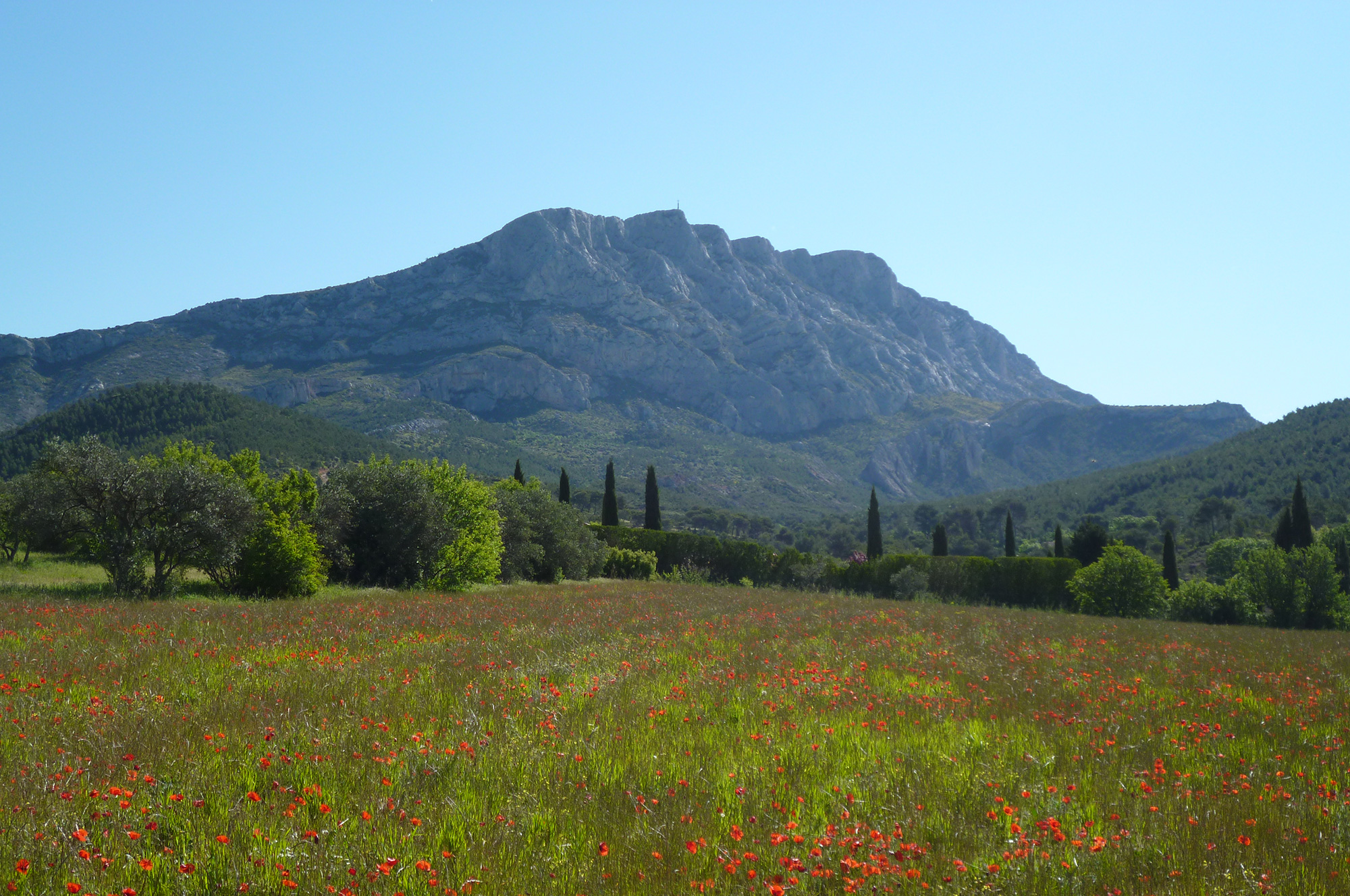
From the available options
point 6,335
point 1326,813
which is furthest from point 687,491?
point 6,335

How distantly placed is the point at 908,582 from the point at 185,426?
352ft

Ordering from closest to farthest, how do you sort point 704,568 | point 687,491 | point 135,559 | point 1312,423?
1. point 135,559
2. point 704,568
3. point 1312,423
4. point 687,491

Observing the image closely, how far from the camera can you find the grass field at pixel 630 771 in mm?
4406

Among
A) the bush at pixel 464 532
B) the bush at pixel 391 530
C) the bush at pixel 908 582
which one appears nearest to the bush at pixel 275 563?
the bush at pixel 391 530

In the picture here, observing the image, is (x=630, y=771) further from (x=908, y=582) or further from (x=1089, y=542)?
(x=1089, y=542)

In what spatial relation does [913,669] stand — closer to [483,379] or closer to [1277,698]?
[1277,698]

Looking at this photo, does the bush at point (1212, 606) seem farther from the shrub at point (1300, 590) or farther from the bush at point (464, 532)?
the bush at point (464, 532)

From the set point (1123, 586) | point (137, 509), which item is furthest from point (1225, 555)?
point (137, 509)

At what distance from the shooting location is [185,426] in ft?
351

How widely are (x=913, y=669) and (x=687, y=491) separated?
14284cm

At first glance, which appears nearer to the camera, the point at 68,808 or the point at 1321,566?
the point at 68,808

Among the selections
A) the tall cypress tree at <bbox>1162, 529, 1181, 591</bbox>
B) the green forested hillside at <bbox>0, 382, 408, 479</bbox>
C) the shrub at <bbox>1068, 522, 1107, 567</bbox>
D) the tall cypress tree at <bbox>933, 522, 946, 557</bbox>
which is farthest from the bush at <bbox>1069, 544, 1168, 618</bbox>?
the green forested hillside at <bbox>0, 382, 408, 479</bbox>

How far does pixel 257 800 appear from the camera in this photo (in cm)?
474

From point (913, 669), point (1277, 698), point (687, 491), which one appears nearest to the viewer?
point (1277, 698)
